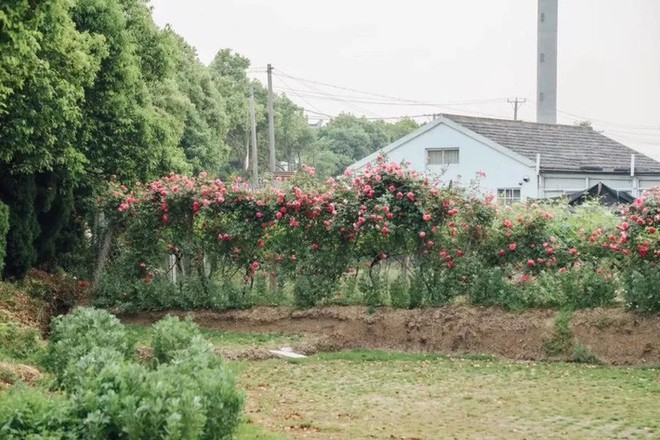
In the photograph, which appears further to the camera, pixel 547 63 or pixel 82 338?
pixel 547 63

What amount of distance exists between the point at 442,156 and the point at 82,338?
24.9 m

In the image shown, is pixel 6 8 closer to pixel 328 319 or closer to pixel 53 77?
pixel 53 77

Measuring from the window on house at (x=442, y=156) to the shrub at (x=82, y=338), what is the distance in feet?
76.8

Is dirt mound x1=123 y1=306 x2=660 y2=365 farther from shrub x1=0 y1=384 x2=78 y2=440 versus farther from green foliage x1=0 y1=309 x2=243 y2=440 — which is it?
shrub x1=0 y1=384 x2=78 y2=440

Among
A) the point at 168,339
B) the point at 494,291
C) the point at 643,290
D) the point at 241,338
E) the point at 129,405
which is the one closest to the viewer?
the point at 129,405

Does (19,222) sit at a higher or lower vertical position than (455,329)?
higher

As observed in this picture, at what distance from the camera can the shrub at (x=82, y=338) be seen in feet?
27.5

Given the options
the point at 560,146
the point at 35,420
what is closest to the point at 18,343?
the point at 35,420

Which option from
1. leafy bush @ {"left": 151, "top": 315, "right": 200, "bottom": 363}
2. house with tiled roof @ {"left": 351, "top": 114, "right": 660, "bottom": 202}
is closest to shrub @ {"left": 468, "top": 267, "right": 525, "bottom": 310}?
leafy bush @ {"left": 151, "top": 315, "right": 200, "bottom": 363}

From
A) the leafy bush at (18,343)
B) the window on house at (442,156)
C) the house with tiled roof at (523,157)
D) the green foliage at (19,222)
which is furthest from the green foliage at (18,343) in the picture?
the window on house at (442,156)

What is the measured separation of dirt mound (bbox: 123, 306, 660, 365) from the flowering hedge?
0.95 ft

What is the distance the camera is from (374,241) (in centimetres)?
1520

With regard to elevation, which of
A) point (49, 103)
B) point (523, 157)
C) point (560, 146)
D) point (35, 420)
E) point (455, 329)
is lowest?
point (455, 329)

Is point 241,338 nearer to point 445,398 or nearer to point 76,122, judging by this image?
point 76,122
